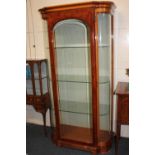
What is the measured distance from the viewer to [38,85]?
2.72 meters

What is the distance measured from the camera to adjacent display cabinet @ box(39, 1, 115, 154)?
6.78 ft

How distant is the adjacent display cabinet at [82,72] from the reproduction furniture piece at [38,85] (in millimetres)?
312

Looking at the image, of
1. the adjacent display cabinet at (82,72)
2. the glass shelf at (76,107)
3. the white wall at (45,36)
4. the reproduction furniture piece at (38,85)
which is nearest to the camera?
the adjacent display cabinet at (82,72)

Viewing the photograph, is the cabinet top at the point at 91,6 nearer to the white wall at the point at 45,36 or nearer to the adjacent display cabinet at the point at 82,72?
the adjacent display cabinet at the point at 82,72

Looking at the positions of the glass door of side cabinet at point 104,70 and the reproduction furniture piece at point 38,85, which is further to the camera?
the reproduction furniture piece at point 38,85

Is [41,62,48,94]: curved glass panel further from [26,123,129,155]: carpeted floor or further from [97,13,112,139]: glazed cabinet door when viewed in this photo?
[97,13,112,139]: glazed cabinet door

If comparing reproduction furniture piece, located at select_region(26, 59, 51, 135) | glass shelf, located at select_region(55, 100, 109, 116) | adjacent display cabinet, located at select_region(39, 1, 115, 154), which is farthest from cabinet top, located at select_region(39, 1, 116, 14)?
glass shelf, located at select_region(55, 100, 109, 116)

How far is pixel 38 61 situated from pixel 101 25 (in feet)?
3.10

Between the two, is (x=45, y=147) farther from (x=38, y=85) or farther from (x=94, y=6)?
(x=94, y=6)

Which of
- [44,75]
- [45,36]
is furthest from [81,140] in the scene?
[45,36]

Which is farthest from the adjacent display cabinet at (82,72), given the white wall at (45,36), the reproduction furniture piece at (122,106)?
the reproduction furniture piece at (122,106)

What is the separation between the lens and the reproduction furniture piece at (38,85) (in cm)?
256

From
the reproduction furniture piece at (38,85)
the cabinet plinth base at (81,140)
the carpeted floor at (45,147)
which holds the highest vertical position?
the reproduction furniture piece at (38,85)
